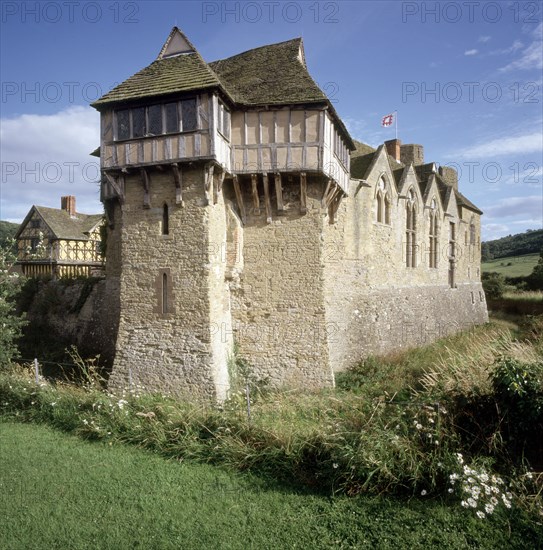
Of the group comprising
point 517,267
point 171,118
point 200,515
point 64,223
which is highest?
point 171,118

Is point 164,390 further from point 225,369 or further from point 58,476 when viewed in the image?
point 58,476

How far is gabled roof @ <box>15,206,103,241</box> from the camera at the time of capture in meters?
25.7

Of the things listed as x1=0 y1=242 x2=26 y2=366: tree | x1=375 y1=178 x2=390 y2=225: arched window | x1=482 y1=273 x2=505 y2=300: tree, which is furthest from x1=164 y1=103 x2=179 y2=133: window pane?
x1=482 y1=273 x2=505 y2=300: tree

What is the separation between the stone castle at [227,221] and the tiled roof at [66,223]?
14.7 m

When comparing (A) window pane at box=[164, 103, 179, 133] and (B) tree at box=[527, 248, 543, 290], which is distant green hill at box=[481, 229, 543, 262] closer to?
(B) tree at box=[527, 248, 543, 290]

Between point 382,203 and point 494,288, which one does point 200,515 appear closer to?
point 382,203

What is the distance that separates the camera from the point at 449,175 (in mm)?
24875

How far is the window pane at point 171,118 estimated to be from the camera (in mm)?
10242

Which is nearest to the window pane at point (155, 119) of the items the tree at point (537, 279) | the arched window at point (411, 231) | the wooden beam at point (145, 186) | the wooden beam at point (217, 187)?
the wooden beam at point (145, 186)

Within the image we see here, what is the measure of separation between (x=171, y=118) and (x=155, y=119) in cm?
49

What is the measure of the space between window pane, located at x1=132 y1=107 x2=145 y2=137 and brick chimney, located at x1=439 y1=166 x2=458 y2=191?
66.2 ft

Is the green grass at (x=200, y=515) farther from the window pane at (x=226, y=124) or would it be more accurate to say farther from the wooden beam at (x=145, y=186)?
the window pane at (x=226, y=124)

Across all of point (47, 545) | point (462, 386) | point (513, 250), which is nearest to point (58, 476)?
point (47, 545)

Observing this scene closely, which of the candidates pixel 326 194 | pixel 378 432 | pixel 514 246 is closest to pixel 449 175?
pixel 326 194
